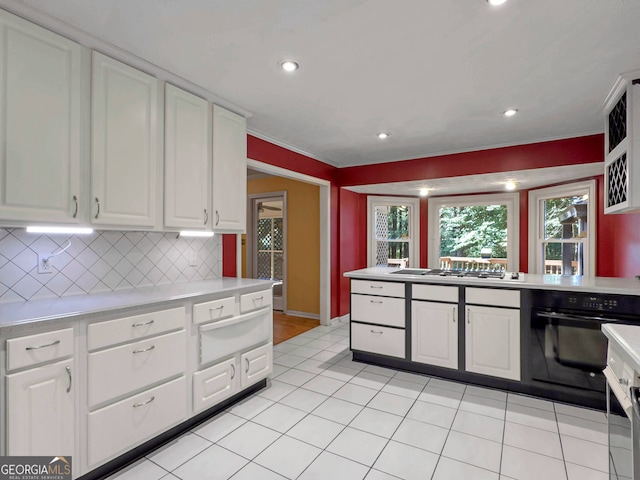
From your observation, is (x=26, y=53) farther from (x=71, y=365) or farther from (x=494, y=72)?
(x=494, y=72)

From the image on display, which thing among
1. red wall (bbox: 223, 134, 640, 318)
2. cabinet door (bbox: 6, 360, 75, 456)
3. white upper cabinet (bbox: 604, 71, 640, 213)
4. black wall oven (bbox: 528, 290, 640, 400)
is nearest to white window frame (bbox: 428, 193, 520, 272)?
red wall (bbox: 223, 134, 640, 318)

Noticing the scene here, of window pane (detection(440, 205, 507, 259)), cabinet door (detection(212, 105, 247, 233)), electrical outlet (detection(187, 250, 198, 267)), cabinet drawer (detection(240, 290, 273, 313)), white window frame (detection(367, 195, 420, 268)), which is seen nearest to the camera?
cabinet drawer (detection(240, 290, 273, 313))

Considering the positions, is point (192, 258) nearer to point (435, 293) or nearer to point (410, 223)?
point (435, 293)

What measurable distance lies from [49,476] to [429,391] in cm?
255

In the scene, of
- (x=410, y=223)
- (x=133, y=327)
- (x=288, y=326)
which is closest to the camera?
(x=133, y=327)

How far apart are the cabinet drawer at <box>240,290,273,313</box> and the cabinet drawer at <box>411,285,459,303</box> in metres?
1.40

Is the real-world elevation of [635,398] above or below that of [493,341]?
above

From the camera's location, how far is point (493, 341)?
2836mm

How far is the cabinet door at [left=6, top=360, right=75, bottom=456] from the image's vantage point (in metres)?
1.43

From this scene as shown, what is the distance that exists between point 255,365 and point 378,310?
1342 mm

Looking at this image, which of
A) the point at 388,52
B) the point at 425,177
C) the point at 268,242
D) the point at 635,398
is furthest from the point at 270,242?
the point at 635,398

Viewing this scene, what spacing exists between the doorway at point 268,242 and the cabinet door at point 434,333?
9.34 feet

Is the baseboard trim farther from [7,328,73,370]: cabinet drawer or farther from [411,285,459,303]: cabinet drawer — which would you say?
[7,328,73,370]: cabinet drawer

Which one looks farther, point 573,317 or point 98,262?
point 573,317
